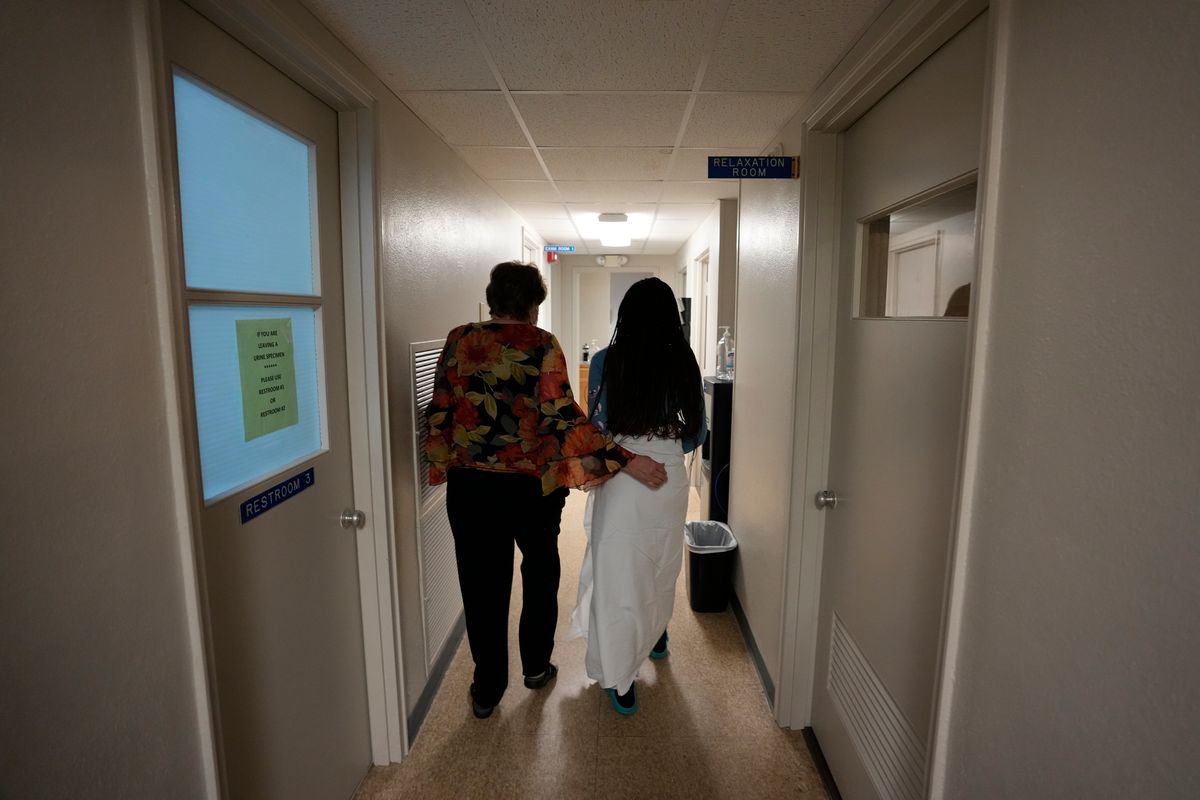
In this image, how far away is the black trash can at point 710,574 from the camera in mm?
2953

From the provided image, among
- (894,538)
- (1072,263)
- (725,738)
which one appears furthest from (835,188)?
(725,738)

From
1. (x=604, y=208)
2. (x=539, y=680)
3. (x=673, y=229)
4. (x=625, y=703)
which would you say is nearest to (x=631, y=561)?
(x=625, y=703)

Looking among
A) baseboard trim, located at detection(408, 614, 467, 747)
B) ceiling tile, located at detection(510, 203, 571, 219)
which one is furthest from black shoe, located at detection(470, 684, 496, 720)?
ceiling tile, located at detection(510, 203, 571, 219)

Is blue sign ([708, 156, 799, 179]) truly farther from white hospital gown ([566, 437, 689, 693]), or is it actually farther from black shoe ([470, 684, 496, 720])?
black shoe ([470, 684, 496, 720])

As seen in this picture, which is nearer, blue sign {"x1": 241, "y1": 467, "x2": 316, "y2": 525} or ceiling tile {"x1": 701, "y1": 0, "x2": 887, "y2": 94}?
blue sign {"x1": 241, "y1": 467, "x2": 316, "y2": 525}

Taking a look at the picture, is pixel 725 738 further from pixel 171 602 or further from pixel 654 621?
pixel 171 602

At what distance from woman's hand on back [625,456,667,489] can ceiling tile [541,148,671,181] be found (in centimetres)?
139

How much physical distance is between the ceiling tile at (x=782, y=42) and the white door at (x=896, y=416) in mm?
194

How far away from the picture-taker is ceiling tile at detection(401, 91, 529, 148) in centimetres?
197

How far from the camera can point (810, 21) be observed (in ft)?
4.74

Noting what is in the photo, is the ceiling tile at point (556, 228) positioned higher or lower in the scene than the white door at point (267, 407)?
higher

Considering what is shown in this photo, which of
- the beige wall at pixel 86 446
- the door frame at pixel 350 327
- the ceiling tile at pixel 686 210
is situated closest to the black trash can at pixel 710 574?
the door frame at pixel 350 327

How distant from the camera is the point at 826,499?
6.47 feet

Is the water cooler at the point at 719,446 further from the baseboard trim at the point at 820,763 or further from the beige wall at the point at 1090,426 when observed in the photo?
the beige wall at the point at 1090,426
